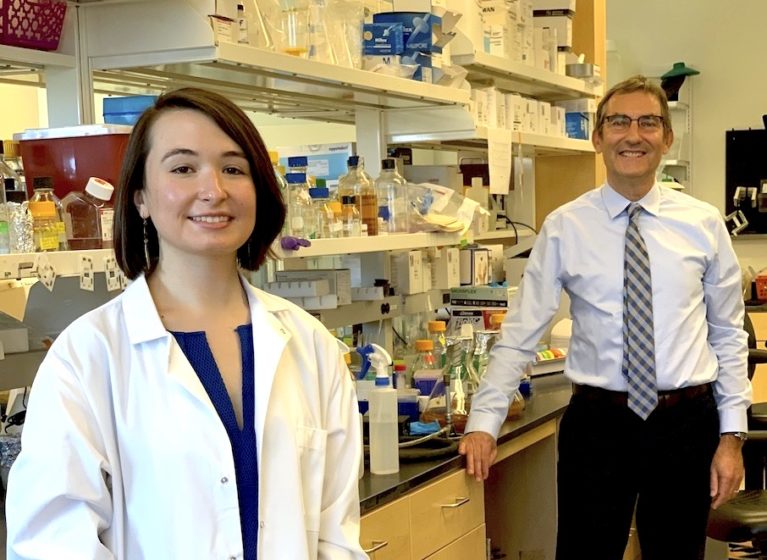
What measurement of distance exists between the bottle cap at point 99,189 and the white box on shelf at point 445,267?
5.73 feet

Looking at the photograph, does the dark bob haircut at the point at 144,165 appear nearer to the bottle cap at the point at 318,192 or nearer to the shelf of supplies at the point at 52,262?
the shelf of supplies at the point at 52,262

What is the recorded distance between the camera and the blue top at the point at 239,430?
1397 millimetres

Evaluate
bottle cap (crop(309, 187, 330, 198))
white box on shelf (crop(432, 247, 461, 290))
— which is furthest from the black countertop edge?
bottle cap (crop(309, 187, 330, 198))

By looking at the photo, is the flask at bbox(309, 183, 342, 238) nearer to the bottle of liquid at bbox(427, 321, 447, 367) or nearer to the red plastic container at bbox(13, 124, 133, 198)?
the bottle of liquid at bbox(427, 321, 447, 367)

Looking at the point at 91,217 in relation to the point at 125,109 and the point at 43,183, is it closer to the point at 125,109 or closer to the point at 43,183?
the point at 43,183

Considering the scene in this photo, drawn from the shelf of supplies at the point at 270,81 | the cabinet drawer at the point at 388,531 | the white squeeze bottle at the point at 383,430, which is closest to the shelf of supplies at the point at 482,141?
the shelf of supplies at the point at 270,81

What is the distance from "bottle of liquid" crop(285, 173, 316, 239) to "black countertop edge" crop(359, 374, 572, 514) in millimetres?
626

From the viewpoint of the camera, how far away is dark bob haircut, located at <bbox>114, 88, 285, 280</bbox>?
1429mm

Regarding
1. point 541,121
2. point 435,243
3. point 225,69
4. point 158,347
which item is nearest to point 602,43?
point 541,121

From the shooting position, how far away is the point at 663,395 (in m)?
2.43

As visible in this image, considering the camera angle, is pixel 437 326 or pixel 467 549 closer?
pixel 467 549

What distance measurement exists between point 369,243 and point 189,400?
1286 millimetres

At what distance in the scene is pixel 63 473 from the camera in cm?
126

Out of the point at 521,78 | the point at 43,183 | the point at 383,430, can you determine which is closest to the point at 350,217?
the point at 383,430
